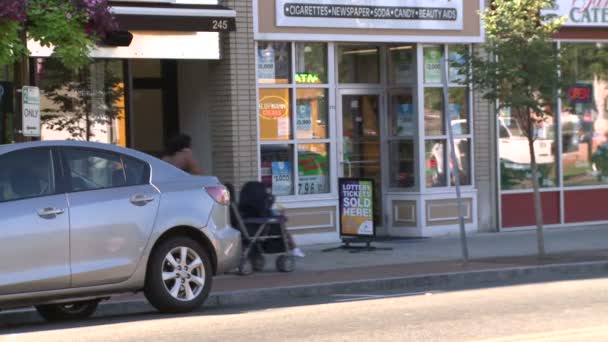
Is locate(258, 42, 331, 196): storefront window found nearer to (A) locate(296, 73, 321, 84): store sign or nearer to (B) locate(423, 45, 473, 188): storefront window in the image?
(A) locate(296, 73, 321, 84): store sign

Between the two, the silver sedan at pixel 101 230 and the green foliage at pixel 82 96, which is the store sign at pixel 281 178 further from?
the silver sedan at pixel 101 230

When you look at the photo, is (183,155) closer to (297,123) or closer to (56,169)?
(56,169)

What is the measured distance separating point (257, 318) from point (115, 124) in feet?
24.7

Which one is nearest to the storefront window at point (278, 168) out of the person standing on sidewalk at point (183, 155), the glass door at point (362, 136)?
the glass door at point (362, 136)

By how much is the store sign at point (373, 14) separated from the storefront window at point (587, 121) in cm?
285

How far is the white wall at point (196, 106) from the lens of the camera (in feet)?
59.6

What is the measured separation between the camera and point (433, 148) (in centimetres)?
1950

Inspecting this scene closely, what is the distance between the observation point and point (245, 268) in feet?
46.8

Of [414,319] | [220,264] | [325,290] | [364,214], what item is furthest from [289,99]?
[414,319]

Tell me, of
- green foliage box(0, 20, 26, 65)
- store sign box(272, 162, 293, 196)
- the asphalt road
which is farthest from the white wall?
the asphalt road

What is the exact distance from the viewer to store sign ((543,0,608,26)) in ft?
66.0

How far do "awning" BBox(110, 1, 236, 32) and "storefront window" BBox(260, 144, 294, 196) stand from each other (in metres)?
2.26

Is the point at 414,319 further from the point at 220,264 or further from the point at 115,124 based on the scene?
the point at 115,124

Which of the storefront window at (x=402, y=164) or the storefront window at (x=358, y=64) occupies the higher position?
the storefront window at (x=358, y=64)
